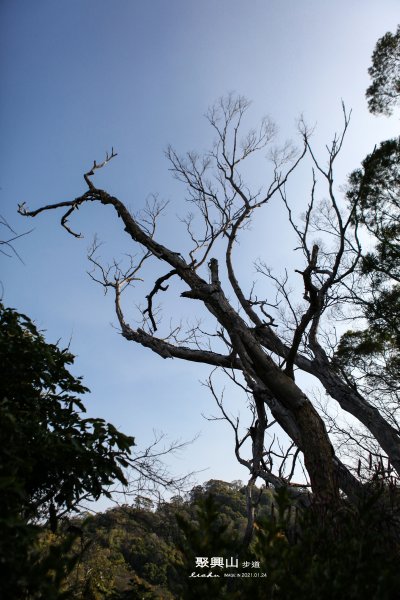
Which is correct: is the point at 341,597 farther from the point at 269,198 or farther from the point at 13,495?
the point at 269,198

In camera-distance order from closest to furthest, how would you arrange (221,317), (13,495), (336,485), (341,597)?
(341,597) → (13,495) → (336,485) → (221,317)

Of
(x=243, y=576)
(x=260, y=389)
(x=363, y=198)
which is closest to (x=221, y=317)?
(x=260, y=389)

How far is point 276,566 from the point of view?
5.47 feet

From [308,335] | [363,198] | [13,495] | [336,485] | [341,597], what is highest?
[363,198]

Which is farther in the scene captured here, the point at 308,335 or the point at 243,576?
the point at 308,335

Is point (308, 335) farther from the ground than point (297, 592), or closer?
farther from the ground

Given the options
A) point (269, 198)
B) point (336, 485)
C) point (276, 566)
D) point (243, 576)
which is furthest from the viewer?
point (269, 198)

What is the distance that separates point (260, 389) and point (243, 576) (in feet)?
11.3

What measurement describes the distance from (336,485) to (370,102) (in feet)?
35.2

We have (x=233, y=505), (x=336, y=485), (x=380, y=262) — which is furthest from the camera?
(x=233, y=505)

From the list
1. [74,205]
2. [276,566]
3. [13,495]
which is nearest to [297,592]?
[276,566]

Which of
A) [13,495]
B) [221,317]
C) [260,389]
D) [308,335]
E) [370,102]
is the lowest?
[13,495]

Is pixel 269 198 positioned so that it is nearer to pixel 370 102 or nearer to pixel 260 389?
pixel 260 389

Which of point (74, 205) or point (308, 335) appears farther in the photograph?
point (308, 335)
